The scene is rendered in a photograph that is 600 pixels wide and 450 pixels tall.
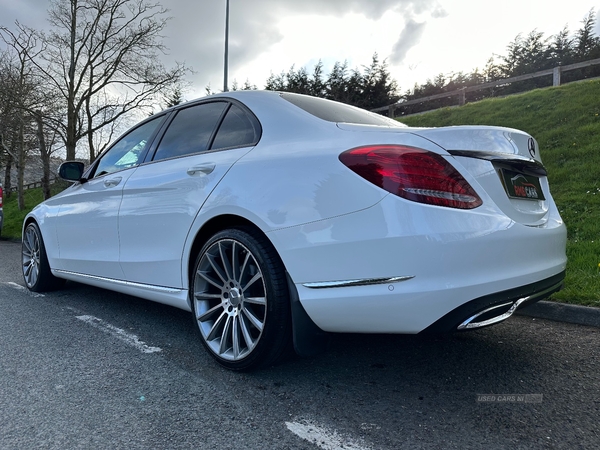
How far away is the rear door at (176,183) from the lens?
2641 mm

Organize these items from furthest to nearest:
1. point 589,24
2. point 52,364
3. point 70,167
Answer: point 589,24 → point 70,167 → point 52,364

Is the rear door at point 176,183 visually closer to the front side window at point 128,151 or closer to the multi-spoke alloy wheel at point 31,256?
the front side window at point 128,151

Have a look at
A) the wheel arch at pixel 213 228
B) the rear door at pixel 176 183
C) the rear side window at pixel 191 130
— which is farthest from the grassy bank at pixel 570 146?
the rear side window at pixel 191 130

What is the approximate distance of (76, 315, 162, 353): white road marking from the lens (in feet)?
9.41

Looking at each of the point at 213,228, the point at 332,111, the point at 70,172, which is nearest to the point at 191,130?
the point at 213,228

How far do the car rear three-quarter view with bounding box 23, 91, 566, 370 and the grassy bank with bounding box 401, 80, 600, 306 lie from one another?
77.9 inches

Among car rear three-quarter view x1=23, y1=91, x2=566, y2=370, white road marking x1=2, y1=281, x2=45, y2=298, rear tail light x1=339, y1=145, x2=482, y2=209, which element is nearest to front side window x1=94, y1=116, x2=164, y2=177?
car rear three-quarter view x1=23, y1=91, x2=566, y2=370

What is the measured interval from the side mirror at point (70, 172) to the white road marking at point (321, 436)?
3287mm

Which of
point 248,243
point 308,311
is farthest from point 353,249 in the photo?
point 248,243

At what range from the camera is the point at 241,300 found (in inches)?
95.1

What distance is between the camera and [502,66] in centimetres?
3203

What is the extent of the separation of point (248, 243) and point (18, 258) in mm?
7042

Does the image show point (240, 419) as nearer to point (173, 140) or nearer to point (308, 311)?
point (308, 311)

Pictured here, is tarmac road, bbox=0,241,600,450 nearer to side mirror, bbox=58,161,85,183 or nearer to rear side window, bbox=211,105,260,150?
rear side window, bbox=211,105,260,150
